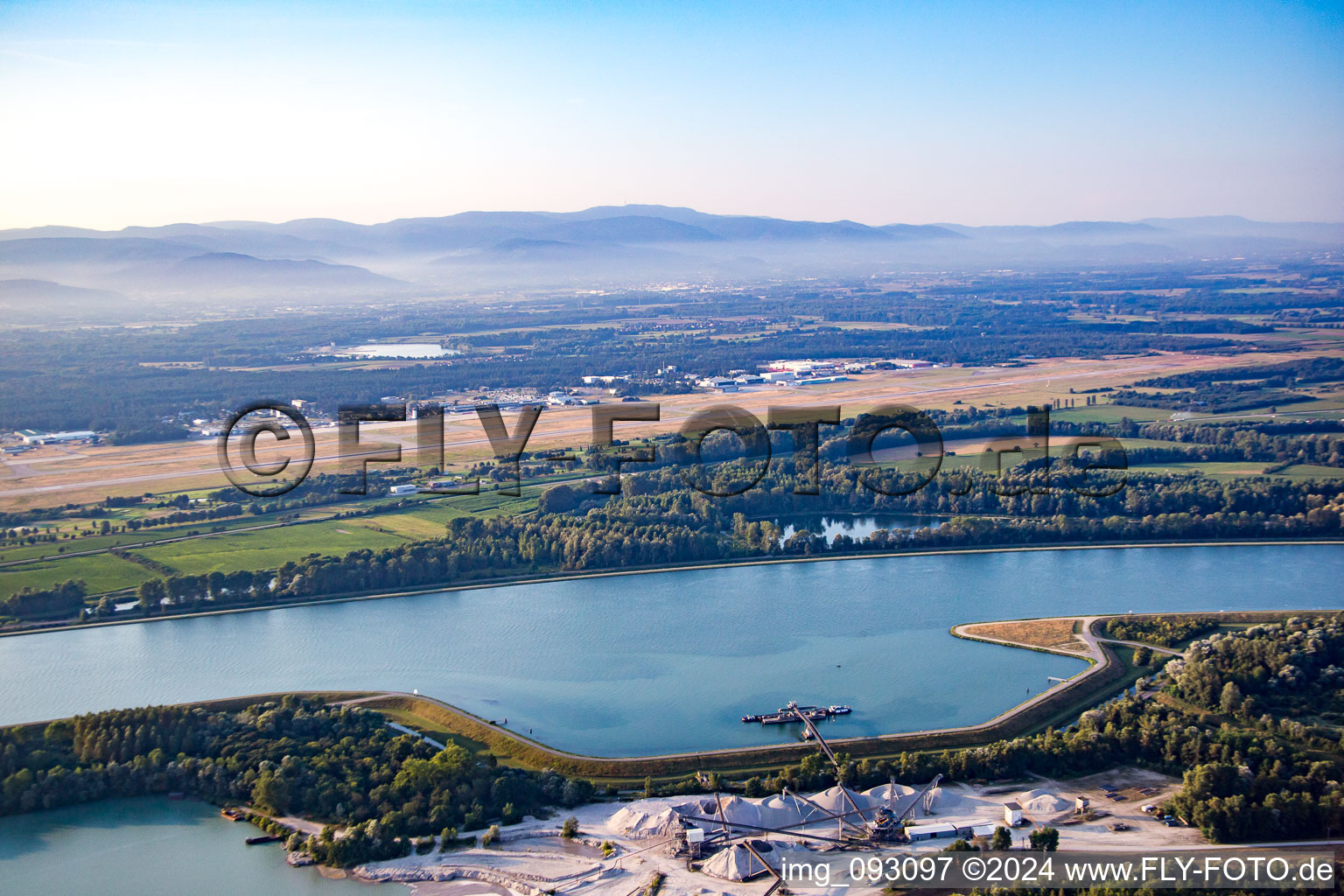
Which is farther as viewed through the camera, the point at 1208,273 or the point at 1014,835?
the point at 1208,273

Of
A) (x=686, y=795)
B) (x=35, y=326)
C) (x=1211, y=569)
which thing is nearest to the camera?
(x=686, y=795)

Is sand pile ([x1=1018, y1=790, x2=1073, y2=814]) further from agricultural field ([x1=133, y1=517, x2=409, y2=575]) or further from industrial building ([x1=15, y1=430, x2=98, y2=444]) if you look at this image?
industrial building ([x1=15, y1=430, x2=98, y2=444])

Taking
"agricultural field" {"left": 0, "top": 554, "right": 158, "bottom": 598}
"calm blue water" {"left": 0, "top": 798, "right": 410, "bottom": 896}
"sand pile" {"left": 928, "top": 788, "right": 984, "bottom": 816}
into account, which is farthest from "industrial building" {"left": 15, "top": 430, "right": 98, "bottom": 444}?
"sand pile" {"left": 928, "top": 788, "right": 984, "bottom": 816}

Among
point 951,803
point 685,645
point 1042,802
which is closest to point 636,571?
point 685,645

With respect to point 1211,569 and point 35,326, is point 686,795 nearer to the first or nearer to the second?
point 1211,569

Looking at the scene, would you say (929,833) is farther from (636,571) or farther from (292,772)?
(636,571)

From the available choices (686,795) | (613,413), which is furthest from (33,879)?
(613,413)
